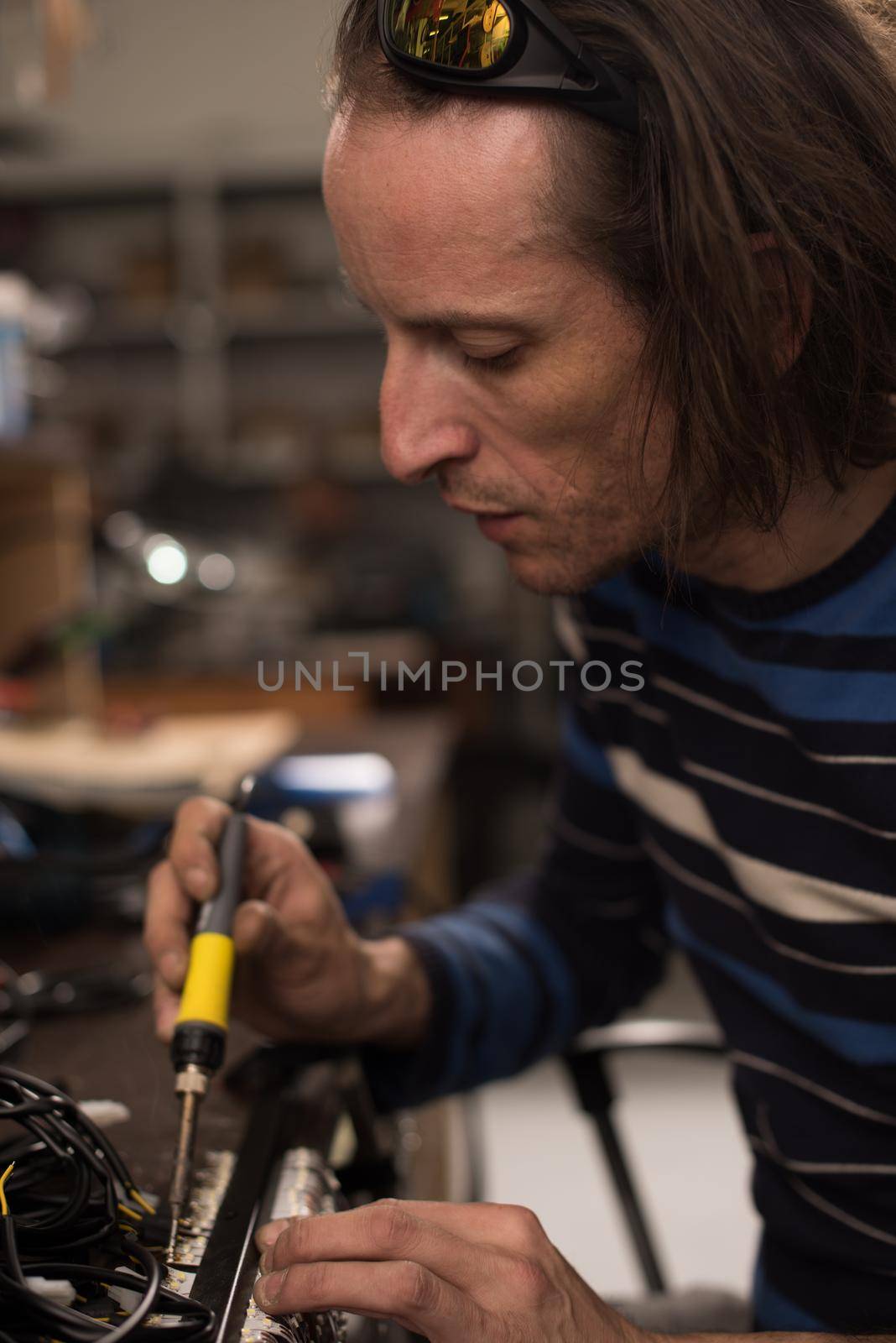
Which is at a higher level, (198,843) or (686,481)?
(686,481)

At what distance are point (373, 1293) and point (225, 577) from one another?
1.13 metres

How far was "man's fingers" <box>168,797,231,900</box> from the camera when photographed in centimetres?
71

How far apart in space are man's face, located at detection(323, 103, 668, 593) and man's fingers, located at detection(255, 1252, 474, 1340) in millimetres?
387

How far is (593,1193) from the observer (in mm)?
2023

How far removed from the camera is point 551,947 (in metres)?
0.98

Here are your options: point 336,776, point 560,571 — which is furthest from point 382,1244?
point 336,776

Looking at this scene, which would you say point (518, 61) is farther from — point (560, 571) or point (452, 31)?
point (560, 571)

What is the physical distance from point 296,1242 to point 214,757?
1.03 meters

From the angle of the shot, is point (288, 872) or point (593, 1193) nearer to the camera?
point (288, 872)

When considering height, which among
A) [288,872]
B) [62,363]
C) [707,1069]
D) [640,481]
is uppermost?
[640,481]

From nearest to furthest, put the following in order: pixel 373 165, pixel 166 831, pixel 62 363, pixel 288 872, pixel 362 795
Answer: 1. pixel 373 165
2. pixel 288 872
3. pixel 166 831
4. pixel 362 795
5. pixel 62 363

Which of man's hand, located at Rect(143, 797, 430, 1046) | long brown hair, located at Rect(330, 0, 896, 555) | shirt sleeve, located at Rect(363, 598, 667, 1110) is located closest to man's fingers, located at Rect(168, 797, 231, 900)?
man's hand, located at Rect(143, 797, 430, 1046)

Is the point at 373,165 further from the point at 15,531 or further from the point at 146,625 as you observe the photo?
the point at 146,625

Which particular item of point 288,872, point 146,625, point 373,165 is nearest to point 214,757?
point 288,872
